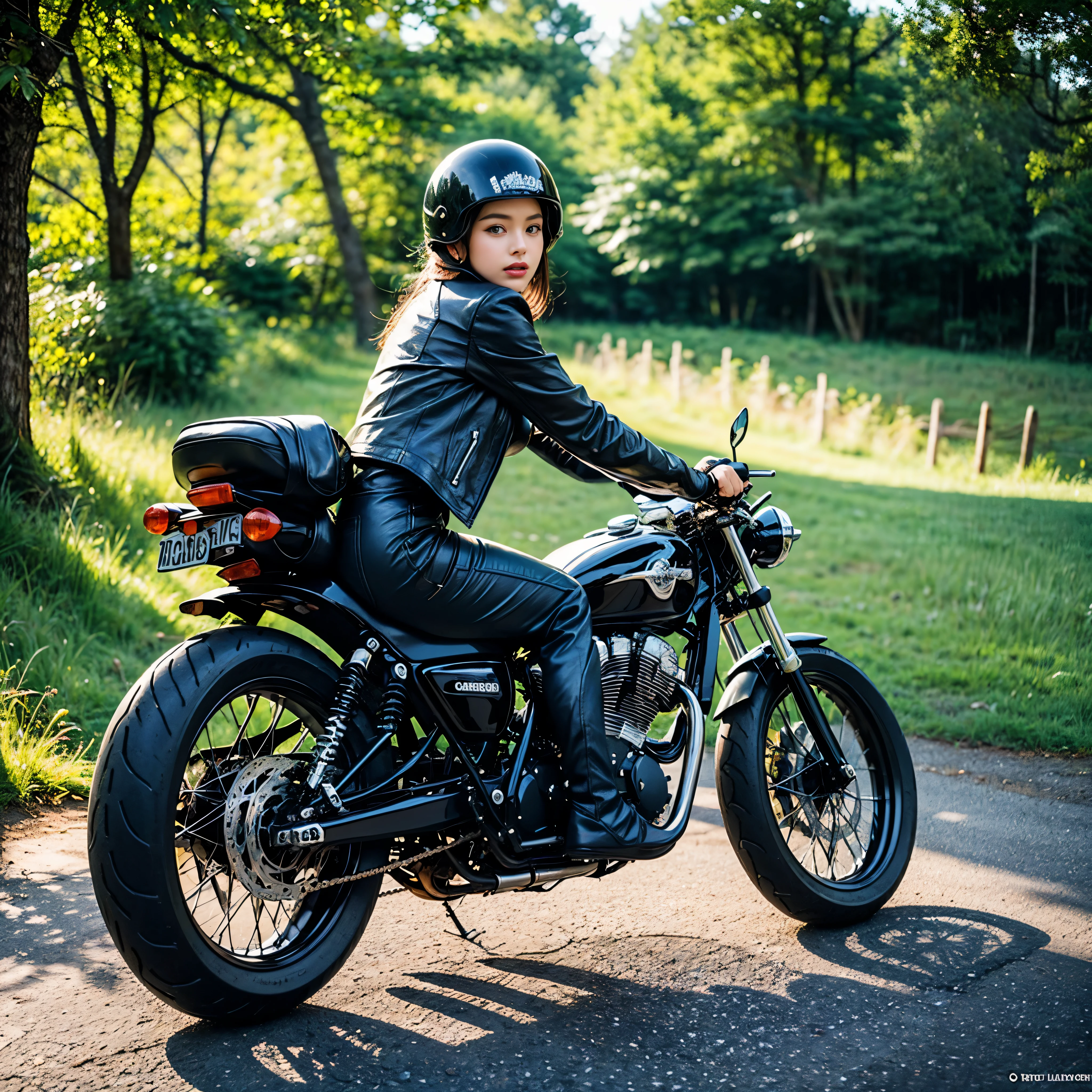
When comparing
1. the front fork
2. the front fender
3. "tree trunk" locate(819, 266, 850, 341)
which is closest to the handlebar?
the front fork

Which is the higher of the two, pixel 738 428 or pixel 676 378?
pixel 676 378

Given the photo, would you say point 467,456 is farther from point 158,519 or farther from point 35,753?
point 35,753

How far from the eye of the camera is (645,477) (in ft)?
10.3

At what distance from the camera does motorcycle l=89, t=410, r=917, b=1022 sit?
97.3 inches

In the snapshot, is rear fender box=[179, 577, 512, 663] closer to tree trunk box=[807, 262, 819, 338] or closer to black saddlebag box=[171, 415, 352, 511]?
black saddlebag box=[171, 415, 352, 511]

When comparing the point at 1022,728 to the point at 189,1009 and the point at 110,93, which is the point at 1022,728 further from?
the point at 110,93

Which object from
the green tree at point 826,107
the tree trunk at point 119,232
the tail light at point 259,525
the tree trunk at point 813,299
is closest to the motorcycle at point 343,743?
the tail light at point 259,525

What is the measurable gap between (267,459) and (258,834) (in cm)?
90

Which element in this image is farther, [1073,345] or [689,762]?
[1073,345]

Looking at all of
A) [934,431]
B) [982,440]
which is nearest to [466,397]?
[982,440]

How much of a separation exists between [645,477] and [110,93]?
5628 mm

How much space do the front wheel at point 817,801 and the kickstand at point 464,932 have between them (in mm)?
824

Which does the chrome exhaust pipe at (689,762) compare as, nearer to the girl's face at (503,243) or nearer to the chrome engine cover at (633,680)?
the chrome engine cover at (633,680)

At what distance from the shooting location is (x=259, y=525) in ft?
8.17
